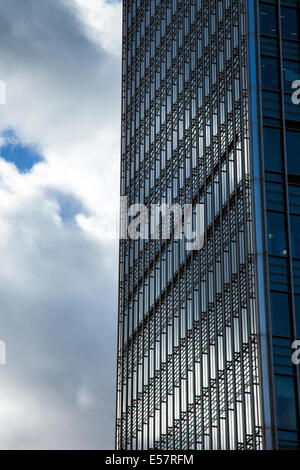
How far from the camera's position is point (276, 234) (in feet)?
168

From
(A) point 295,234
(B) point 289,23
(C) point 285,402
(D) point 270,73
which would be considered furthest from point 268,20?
(C) point 285,402

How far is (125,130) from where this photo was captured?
3600 inches

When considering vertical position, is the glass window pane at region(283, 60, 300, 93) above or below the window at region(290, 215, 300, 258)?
above

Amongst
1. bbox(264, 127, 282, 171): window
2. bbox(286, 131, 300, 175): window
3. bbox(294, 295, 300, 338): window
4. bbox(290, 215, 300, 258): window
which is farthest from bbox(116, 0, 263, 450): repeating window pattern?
bbox(286, 131, 300, 175): window

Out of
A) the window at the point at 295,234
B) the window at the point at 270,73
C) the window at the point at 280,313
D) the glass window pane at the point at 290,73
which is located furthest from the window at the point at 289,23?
the window at the point at 280,313

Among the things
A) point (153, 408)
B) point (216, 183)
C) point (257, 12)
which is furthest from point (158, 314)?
point (257, 12)

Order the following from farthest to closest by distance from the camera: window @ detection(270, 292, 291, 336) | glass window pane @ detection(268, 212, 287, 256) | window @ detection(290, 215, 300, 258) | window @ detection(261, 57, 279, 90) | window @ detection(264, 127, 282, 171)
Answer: window @ detection(261, 57, 279, 90) → window @ detection(264, 127, 282, 171) → window @ detection(290, 215, 300, 258) → glass window pane @ detection(268, 212, 287, 256) → window @ detection(270, 292, 291, 336)

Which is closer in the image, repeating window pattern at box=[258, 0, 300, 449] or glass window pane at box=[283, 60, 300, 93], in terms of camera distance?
repeating window pattern at box=[258, 0, 300, 449]

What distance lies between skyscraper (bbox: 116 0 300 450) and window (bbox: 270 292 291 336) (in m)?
0.06

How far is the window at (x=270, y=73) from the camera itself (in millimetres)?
54219

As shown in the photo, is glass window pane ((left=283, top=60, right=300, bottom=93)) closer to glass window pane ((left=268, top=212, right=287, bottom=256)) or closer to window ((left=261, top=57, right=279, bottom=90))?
window ((left=261, top=57, right=279, bottom=90))

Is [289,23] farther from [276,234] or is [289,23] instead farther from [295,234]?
[276,234]

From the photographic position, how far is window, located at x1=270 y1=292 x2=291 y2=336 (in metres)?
49.0
